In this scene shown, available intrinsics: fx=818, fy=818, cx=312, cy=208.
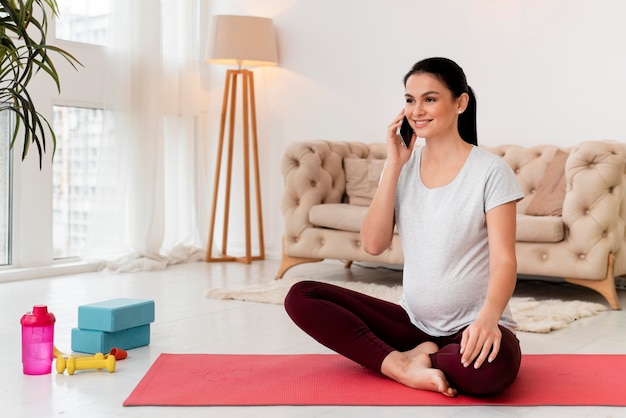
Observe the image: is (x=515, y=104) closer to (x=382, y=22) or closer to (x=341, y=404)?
(x=382, y=22)

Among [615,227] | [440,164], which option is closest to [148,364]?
[440,164]

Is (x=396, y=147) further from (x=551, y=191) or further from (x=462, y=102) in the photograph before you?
(x=551, y=191)

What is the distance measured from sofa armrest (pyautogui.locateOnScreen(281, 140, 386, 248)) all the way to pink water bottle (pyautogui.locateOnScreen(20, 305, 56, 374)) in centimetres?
211

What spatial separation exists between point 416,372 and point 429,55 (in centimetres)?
312

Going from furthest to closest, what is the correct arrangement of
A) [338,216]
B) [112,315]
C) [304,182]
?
[304,182], [338,216], [112,315]

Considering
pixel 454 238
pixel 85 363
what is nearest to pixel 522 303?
pixel 454 238

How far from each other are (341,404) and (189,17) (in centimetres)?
400

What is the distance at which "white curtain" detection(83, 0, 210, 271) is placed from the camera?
492 cm

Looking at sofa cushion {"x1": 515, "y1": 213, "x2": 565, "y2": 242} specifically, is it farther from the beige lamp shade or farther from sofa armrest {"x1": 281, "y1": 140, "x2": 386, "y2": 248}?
the beige lamp shade

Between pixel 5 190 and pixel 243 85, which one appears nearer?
pixel 5 190

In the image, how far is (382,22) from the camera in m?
5.05

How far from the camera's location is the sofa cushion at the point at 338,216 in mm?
4105

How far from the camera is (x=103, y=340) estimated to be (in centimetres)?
253

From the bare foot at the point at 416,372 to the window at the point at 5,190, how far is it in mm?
3019
